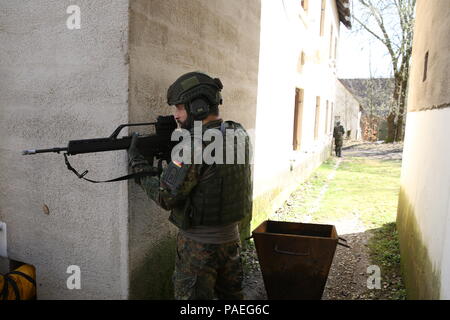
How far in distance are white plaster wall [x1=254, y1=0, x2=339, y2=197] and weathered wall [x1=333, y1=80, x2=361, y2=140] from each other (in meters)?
23.9

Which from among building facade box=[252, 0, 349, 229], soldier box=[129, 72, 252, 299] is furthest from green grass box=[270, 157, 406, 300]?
soldier box=[129, 72, 252, 299]

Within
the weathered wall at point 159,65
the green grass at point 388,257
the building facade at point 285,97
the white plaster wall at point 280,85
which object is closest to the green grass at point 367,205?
the green grass at point 388,257

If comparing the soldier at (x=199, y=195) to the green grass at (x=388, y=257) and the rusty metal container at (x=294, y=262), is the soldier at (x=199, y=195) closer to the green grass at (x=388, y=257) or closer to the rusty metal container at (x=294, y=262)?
the rusty metal container at (x=294, y=262)

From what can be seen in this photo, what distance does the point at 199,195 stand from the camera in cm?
250

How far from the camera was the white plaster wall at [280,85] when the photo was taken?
607 cm

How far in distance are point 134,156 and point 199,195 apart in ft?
1.69

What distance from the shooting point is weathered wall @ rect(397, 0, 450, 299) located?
2770mm

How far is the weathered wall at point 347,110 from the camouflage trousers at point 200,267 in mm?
31905

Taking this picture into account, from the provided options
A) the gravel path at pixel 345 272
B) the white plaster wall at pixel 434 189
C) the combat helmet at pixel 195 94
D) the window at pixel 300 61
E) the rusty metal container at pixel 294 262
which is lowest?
the gravel path at pixel 345 272

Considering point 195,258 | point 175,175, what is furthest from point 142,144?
point 195,258

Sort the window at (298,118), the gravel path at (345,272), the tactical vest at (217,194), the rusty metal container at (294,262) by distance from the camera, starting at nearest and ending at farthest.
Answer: the tactical vest at (217,194)
the rusty metal container at (294,262)
the gravel path at (345,272)
the window at (298,118)

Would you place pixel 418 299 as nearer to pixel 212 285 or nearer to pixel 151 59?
pixel 212 285

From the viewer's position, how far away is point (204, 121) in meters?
2.56
